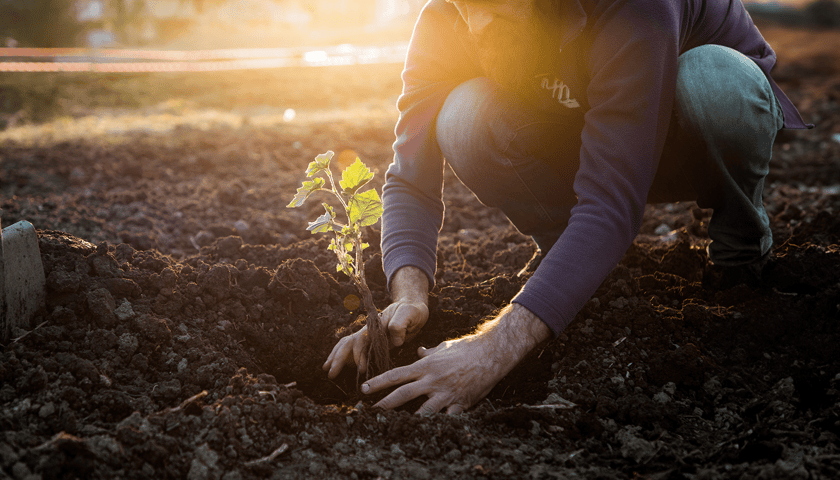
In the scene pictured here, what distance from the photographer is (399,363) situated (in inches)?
77.7

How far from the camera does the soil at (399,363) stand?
58.8 inches

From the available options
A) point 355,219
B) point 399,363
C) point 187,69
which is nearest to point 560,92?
point 355,219

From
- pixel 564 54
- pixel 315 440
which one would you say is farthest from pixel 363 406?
pixel 564 54

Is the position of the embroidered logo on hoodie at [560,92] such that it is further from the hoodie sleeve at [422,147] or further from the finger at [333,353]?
the finger at [333,353]

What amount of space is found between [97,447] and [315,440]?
20.4 inches

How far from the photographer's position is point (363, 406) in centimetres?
172

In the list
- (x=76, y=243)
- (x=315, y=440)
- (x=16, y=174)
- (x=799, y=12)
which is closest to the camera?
(x=315, y=440)

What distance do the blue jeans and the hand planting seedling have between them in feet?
2.09

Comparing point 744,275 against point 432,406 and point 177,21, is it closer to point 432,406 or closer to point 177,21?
point 432,406

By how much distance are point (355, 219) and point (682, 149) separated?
4.12 feet

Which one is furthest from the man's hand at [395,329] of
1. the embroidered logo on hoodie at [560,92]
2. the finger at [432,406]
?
the embroidered logo on hoodie at [560,92]

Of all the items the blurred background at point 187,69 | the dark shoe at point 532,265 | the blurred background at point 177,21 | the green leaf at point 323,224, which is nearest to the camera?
the green leaf at point 323,224

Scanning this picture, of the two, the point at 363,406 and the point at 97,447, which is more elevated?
the point at 97,447

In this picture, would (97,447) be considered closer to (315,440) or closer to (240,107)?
(315,440)
